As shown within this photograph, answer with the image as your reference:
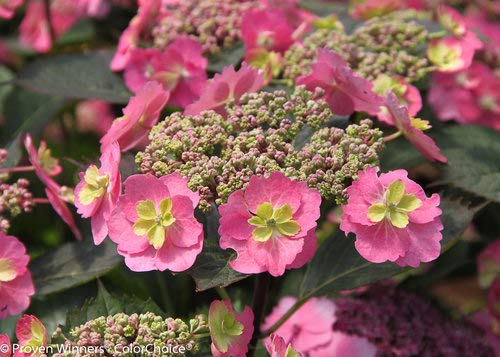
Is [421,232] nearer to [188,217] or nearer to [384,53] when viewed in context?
[188,217]

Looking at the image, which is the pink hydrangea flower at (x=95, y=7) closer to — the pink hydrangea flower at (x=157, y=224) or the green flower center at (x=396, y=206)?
the pink hydrangea flower at (x=157, y=224)

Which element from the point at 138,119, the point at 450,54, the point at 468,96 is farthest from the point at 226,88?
the point at 468,96

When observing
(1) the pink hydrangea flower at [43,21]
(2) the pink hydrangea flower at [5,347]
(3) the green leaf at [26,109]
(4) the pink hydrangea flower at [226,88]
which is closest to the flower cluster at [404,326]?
(4) the pink hydrangea flower at [226,88]

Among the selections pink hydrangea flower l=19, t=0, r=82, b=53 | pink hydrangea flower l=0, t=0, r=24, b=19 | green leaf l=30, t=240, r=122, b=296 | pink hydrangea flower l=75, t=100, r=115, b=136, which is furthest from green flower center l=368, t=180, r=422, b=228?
pink hydrangea flower l=75, t=100, r=115, b=136

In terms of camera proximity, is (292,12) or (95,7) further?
(95,7)

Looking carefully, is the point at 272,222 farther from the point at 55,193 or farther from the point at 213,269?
the point at 55,193

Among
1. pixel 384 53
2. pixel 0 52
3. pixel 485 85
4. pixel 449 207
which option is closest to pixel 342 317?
pixel 449 207

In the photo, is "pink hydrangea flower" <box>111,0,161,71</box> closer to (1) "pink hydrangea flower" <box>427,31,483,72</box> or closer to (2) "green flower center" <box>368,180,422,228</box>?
(1) "pink hydrangea flower" <box>427,31,483,72</box>
